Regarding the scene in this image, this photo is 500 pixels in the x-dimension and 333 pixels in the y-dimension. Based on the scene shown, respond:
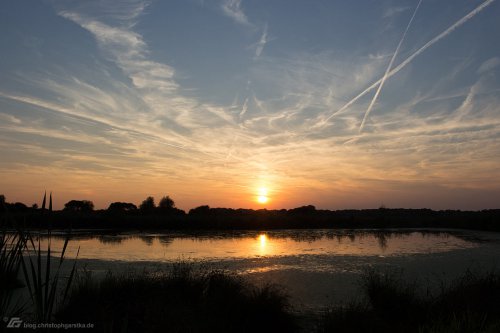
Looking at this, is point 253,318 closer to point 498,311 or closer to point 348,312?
point 348,312

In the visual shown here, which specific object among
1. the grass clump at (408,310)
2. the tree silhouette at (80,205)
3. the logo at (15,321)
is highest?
the tree silhouette at (80,205)

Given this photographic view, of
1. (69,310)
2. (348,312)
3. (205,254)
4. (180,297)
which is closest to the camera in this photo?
(348,312)

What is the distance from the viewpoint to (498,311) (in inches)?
266

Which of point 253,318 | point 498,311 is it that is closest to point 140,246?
point 253,318

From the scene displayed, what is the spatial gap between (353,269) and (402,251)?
260 inches

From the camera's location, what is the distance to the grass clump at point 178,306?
5.89 metres

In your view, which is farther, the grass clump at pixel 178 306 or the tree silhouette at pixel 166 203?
the tree silhouette at pixel 166 203

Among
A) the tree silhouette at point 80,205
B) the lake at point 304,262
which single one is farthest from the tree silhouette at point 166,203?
the lake at point 304,262

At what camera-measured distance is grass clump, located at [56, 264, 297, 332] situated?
5.89 metres

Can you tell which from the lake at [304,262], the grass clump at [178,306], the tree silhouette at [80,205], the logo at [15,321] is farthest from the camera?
the tree silhouette at [80,205]

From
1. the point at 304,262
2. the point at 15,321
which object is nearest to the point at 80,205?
the point at 304,262

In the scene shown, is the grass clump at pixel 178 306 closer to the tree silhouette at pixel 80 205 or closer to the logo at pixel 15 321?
the logo at pixel 15 321

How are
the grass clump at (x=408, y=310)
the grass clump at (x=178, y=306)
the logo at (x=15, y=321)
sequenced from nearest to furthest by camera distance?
the logo at (x=15, y=321) < the grass clump at (x=178, y=306) < the grass clump at (x=408, y=310)

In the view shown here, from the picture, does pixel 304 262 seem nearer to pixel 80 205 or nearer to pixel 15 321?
pixel 15 321
